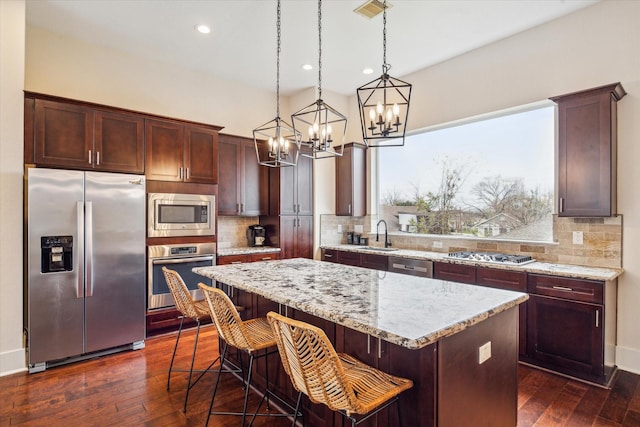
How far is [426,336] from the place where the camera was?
132 cm

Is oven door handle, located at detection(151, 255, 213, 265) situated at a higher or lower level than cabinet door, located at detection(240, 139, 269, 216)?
lower

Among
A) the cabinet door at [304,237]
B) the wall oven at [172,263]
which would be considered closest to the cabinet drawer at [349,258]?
the cabinet door at [304,237]

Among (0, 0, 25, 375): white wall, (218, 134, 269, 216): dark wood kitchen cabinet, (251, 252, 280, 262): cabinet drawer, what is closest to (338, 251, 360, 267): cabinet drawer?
(251, 252, 280, 262): cabinet drawer

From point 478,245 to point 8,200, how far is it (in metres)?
4.73

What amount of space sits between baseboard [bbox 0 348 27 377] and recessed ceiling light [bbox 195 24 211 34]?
3466 mm

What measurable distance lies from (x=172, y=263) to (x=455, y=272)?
307 centimetres

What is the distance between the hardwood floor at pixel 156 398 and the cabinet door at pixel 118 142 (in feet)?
6.34

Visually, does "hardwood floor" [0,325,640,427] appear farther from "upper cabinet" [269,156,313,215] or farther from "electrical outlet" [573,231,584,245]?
"upper cabinet" [269,156,313,215]

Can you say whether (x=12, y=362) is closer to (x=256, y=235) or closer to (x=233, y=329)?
(x=233, y=329)

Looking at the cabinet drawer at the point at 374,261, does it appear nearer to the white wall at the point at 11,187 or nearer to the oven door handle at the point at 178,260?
the oven door handle at the point at 178,260

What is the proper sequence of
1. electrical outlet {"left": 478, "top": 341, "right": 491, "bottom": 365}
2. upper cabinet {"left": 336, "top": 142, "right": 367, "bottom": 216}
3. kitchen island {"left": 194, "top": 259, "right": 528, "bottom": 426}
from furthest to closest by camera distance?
upper cabinet {"left": 336, "top": 142, "right": 367, "bottom": 216} → electrical outlet {"left": 478, "top": 341, "right": 491, "bottom": 365} → kitchen island {"left": 194, "top": 259, "right": 528, "bottom": 426}

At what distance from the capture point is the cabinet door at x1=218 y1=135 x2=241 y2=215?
15.2ft

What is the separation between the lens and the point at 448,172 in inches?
180

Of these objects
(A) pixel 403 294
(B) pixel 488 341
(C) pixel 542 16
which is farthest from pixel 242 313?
→ (C) pixel 542 16
